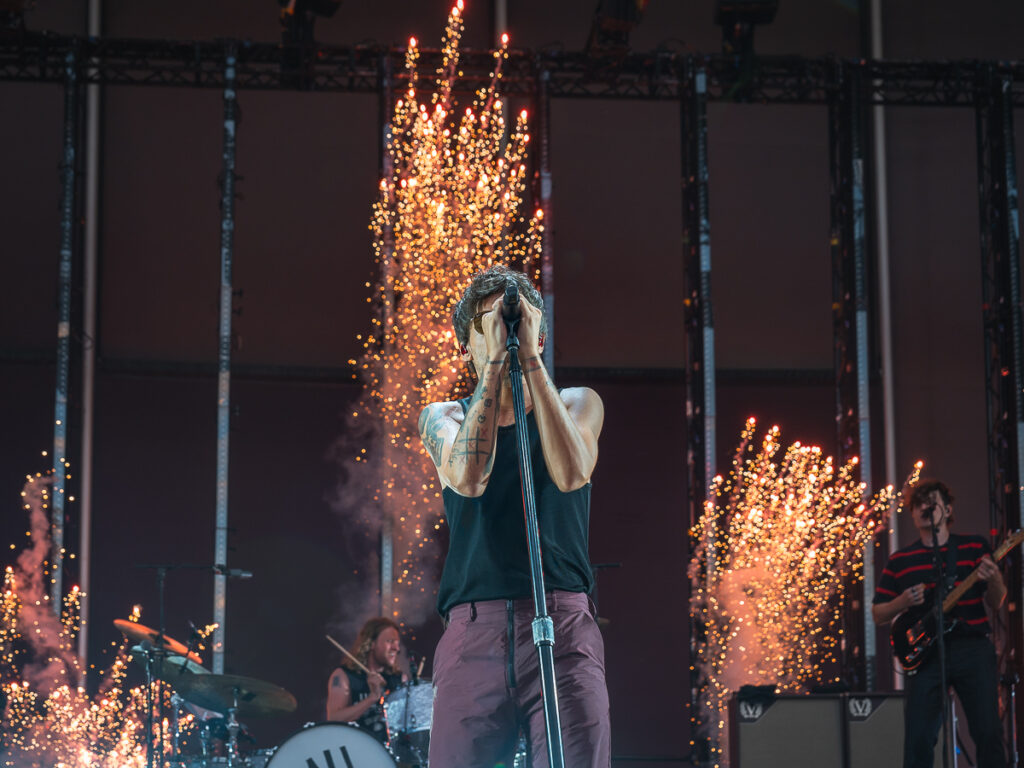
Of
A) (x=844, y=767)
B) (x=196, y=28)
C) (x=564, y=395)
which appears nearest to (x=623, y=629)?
(x=844, y=767)

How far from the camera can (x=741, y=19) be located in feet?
30.8

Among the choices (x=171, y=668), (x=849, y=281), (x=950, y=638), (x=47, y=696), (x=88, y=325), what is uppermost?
(x=849, y=281)

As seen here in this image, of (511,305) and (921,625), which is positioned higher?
(511,305)

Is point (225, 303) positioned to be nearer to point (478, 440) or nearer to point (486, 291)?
point (486, 291)

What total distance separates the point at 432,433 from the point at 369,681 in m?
4.60

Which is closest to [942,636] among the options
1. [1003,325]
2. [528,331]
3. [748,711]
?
[748,711]

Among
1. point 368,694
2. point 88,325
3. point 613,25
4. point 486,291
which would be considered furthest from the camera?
point 88,325

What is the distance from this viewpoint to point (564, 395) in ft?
7.35

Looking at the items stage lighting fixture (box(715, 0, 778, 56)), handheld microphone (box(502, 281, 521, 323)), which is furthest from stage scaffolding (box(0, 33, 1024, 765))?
handheld microphone (box(502, 281, 521, 323))

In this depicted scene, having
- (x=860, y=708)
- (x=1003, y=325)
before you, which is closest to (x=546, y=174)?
(x=1003, y=325)

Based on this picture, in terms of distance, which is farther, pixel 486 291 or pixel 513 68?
pixel 513 68

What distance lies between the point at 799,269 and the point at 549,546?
365 inches

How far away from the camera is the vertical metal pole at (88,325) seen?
9.75 metres

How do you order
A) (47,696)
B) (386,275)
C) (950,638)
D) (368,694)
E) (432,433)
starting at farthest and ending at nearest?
1. (386,275)
2. (47,696)
3. (368,694)
4. (950,638)
5. (432,433)
